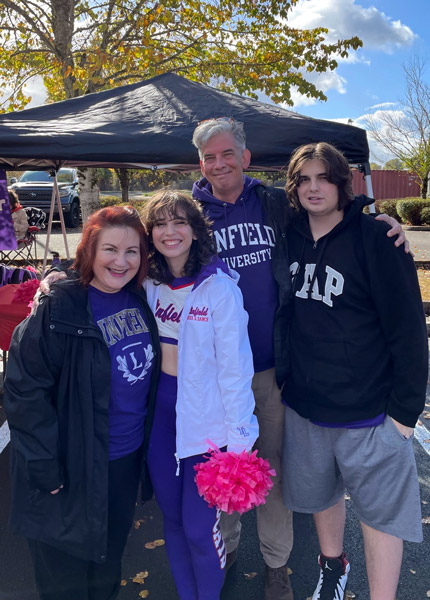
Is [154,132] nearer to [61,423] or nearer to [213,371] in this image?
[213,371]

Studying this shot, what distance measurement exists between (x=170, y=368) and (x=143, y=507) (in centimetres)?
165

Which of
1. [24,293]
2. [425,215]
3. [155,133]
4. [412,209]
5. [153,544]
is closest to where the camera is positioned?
[153,544]

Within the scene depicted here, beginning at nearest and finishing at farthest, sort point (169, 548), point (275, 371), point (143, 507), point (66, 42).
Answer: point (169, 548)
point (275, 371)
point (143, 507)
point (66, 42)

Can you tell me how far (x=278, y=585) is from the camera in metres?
2.30

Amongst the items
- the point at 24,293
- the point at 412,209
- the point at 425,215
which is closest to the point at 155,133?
the point at 24,293

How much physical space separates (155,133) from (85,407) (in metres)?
2.26

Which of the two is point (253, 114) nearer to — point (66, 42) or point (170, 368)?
point (170, 368)

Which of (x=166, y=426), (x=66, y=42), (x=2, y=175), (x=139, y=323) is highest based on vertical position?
(x=66, y=42)

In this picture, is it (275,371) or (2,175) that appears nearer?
(275,371)

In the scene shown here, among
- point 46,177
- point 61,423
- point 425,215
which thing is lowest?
point 61,423

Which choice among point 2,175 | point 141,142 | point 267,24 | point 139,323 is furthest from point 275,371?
point 267,24

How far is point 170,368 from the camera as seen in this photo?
2.00 metres

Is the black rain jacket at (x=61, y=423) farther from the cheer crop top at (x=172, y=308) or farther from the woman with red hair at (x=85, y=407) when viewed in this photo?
the cheer crop top at (x=172, y=308)

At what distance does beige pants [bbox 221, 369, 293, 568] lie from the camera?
2336mm
